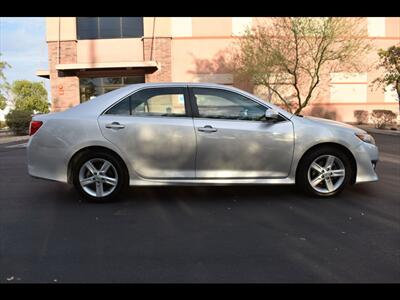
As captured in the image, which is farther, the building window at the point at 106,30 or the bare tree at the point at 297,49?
the building window at the point at 106,30

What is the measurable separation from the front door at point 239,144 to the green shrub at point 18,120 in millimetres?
16325

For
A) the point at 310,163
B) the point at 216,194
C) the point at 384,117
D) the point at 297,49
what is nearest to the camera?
the point at 310,163

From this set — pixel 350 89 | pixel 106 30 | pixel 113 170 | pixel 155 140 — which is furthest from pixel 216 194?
pixel 350 89

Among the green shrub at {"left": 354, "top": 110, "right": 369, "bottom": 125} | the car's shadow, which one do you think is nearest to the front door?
the car's shadow

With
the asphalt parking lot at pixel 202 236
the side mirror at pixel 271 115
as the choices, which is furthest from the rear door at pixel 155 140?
the side mirror at pixel 271 115

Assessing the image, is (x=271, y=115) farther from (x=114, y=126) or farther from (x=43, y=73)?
(x=43, y=73)

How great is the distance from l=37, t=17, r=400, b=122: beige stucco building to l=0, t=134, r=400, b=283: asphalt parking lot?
781 inches

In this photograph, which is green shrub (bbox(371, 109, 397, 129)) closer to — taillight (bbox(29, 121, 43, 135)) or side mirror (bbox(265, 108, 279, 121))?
side mirror (bbox(265, 108, 279, 121))

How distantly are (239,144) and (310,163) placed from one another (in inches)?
39.6

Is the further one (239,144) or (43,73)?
(43,73)

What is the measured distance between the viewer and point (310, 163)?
19.2 ft

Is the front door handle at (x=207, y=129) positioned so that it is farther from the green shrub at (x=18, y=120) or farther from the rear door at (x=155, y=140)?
the green shrub at (x=18, y=120)

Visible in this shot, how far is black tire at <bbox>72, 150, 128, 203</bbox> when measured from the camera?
5.73 metres

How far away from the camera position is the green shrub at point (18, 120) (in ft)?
65.7
